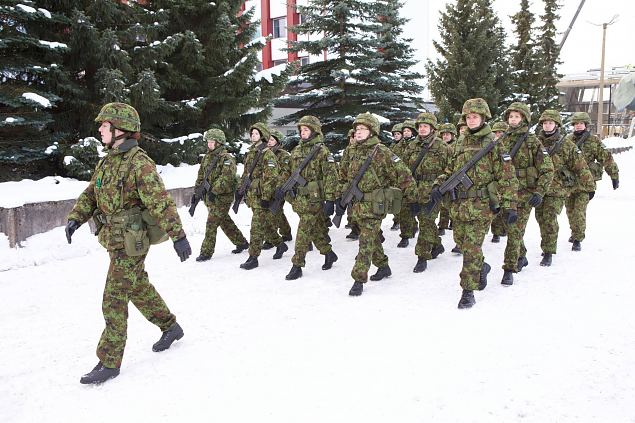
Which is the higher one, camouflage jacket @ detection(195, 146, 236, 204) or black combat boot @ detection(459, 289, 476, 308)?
camouflage jacket @ detection(195, 146, 236, 204)

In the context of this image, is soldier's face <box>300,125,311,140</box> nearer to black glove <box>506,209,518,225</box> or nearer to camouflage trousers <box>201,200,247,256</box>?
camouflage trousers <box>201,200,247,256</box>

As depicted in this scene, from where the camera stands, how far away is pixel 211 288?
21.7ft

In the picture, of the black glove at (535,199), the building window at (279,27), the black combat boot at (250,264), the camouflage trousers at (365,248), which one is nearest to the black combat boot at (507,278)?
the black glove at (535,199)

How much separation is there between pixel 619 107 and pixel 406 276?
34728mm

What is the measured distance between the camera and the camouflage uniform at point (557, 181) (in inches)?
282

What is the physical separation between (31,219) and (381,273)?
5.85 m

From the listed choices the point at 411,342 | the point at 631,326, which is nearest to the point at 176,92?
the point at 411,342

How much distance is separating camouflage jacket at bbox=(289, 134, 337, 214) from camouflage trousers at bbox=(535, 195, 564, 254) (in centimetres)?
305

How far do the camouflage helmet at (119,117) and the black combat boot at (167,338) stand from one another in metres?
1.83

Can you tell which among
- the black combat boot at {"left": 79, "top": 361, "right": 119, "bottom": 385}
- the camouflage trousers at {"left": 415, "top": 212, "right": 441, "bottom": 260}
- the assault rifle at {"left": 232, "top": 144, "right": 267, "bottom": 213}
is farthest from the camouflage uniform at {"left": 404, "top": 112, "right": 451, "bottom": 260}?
the black combat boot at {"left": 79, "top": 361, "right": 119, "bottom": 385}

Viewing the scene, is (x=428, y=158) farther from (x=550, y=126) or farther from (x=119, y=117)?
(x=119, y=117)

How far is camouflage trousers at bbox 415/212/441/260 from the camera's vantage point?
7.26 m

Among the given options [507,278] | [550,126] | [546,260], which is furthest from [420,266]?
[550,126]

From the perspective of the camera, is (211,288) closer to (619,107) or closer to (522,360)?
(522,360)
